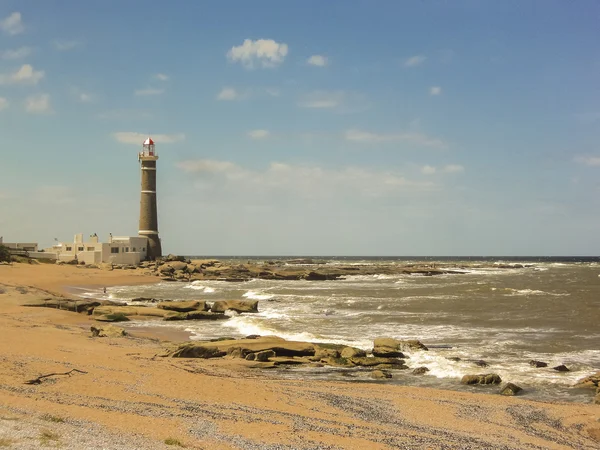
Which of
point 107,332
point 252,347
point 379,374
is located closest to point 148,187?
point 107,332

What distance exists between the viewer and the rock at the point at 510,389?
50.3ft

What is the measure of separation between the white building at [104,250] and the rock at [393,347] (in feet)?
197

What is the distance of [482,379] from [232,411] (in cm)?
779

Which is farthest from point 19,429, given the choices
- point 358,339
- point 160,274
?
point 160,274

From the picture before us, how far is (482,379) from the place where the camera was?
16578 millimetres

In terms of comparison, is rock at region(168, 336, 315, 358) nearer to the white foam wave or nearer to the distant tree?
the white foam wave

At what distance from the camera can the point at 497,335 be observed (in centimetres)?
2570

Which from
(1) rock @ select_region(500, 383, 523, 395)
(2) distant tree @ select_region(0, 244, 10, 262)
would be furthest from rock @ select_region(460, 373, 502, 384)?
(2) distant tree @ select_region(0, 244, 10, 262)

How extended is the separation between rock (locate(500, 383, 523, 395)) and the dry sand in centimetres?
52

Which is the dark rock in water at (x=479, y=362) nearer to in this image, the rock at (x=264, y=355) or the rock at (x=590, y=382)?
the rock at (x=590, y=382)

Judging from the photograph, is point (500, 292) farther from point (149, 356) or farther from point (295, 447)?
point (295, 447)

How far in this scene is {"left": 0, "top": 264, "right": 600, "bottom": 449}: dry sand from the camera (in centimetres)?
1004

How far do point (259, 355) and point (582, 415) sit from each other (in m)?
9.55

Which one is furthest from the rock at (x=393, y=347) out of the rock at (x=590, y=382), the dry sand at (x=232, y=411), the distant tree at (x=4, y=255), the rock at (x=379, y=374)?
the distant tree at (x=4, y=255)
